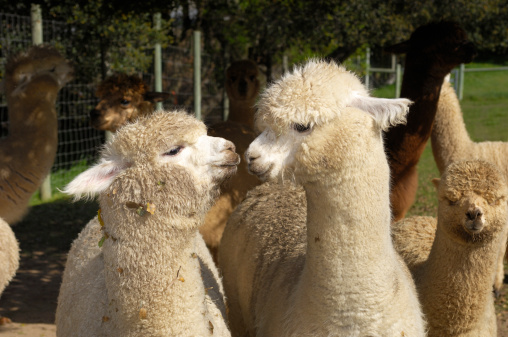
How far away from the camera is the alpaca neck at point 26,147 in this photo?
475 centimetres

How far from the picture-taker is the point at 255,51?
9773 mm

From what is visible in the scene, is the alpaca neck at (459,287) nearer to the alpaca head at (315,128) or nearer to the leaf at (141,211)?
the alpaca head at (315,128)

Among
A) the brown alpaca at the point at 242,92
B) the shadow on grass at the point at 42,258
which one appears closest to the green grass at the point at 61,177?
the shadow on grass at the point at 42,258

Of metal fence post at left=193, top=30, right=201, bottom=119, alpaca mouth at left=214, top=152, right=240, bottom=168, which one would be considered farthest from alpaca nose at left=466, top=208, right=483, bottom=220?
metal fence post at left=193, top=30, right=201, bottom=119

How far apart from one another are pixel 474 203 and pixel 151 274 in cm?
194

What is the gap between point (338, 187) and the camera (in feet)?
7.52

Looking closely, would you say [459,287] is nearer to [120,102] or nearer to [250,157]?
[250,157]

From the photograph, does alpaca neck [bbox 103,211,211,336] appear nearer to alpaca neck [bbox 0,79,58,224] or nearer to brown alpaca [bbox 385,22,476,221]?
brown alpaca [bbox 385,22,476,221]

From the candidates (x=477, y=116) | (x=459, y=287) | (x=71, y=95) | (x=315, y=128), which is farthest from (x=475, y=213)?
(x=477, y=116)

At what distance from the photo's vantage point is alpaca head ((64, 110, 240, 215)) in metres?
2.21

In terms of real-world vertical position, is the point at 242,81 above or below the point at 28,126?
above

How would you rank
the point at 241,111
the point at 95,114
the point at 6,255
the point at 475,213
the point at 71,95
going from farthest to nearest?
1. the point at 71,95
2. the point at 241,111
3. the point at 95,114
4. the point at 6,255
5. the point at 475,213

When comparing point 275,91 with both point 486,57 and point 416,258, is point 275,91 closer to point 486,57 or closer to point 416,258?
point 416,258

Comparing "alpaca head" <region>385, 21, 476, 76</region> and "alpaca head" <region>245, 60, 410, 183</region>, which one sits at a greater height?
"alpaca head" <region>385, 21, 476, 76</region>
